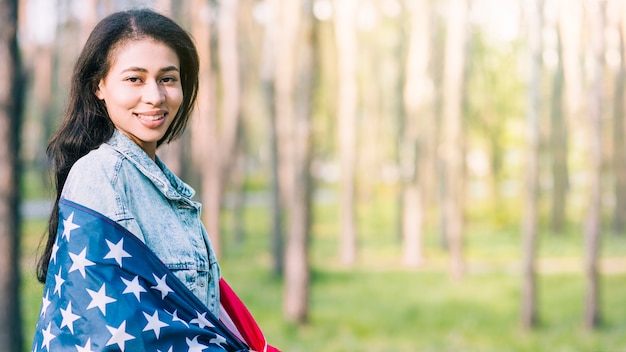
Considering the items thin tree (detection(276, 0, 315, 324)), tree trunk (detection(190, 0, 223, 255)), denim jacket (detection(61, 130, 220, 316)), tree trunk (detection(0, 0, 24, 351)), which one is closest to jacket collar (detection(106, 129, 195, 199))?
denim jacket (detection(61, 130, 220, 316))

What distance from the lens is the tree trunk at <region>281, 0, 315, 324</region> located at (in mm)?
10391

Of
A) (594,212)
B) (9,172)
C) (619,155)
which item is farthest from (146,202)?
(619,155)

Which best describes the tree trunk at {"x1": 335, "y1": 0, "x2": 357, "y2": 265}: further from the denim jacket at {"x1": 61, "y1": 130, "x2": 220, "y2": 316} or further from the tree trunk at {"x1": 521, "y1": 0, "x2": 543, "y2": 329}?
the denim jacket at {"x1": 61, "y1": 130, "x2": 220, "y2": 316}

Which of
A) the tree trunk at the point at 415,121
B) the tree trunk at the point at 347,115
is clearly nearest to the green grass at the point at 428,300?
the tree trunk at the point at 347,115

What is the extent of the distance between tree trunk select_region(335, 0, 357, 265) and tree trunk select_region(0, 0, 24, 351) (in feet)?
Result: 38.0

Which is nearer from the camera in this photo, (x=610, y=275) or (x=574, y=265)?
(x=610, y=275)

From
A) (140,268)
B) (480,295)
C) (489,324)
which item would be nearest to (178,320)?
(140,268)

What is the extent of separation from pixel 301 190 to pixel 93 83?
8.70 meters

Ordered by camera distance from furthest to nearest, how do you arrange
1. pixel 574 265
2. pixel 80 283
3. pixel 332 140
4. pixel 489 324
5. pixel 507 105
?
pixel 332 140, pixel 507 105, pixel 574 265, pixel 489 324, pixel 80 283

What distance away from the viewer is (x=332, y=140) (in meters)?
34.7

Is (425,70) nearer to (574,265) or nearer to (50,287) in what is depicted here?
(574,265)

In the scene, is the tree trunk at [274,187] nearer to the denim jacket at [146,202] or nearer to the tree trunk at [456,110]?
the tree trunk at [456,110]

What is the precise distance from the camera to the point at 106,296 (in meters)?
1.59

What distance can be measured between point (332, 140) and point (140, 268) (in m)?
33.1
